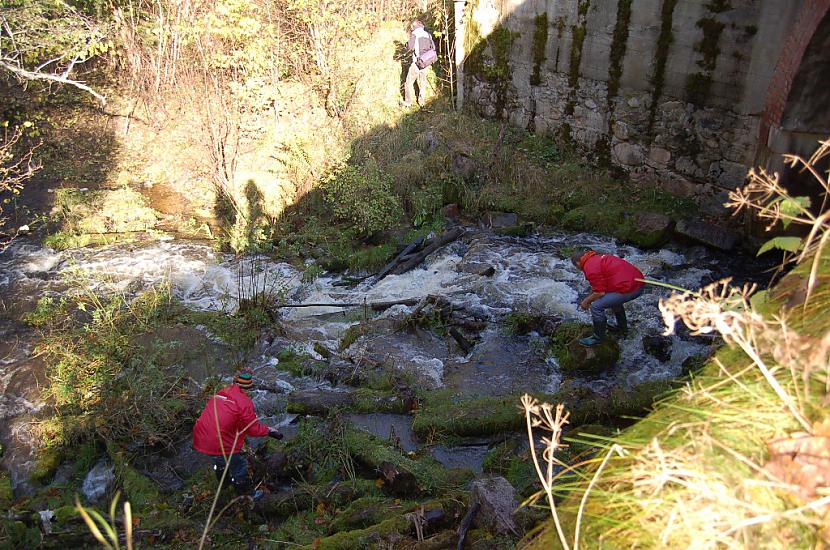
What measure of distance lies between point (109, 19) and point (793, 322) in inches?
645

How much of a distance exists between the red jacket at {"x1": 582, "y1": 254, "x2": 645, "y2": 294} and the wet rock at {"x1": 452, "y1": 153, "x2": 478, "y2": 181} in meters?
4.94

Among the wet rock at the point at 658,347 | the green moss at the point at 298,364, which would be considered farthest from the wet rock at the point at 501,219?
the green moss at the point at 298,364

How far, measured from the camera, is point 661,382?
6457 mm

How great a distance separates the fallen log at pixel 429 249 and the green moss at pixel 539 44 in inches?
141

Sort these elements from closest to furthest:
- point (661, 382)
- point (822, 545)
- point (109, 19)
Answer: point (822, 545) < point (661, 382) < point (109, 19)

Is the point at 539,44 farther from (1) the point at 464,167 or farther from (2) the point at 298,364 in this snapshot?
(2) the point at 298,364

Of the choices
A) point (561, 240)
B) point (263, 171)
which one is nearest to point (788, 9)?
point (561, 240)

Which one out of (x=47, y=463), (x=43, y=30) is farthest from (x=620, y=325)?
(x=43, y=30)

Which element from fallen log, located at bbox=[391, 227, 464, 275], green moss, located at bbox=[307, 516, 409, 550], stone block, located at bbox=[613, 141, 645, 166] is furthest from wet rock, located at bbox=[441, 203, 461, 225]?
green moss, located at bbox=[307, 516, 409, 550]

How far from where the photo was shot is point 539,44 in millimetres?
11586

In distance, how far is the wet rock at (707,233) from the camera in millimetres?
9188

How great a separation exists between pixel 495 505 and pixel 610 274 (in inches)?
156

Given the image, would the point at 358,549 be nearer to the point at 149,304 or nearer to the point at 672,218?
the point at 149,304

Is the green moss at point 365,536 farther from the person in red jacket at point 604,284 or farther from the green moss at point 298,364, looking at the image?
the person in red jacket at point 604,284
